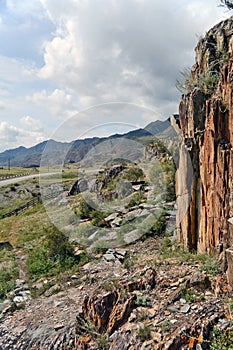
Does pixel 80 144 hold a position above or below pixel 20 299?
above

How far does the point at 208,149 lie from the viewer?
7.27 meters

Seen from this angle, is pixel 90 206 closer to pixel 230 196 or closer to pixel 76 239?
pixel 76 239

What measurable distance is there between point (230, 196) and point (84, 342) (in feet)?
13.7

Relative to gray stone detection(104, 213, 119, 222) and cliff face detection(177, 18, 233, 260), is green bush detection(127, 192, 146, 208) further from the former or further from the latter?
cliff face detection(177, 18, 233, 260)

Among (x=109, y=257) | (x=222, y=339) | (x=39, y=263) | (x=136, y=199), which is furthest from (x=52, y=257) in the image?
(x=222, y=339)

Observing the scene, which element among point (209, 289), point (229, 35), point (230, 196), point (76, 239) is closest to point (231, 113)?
point (230, 196)

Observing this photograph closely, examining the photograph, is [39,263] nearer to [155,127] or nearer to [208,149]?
[155,127]

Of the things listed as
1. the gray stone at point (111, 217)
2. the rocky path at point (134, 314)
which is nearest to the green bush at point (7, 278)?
the rocky path at point (134, 314)

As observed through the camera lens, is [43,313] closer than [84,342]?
No

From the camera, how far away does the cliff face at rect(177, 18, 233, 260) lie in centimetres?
664

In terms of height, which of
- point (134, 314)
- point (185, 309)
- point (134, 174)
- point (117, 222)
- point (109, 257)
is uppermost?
point (134, 174)

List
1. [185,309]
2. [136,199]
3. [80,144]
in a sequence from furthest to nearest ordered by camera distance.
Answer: [136,199]
[80,144]
[185,309]

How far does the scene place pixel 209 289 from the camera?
5.68 metres

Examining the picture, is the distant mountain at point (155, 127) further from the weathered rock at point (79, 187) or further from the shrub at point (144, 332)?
the shrub at point (144, 332)
